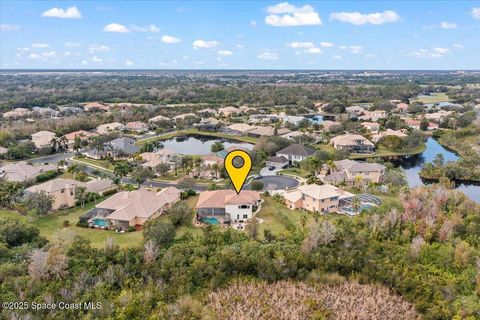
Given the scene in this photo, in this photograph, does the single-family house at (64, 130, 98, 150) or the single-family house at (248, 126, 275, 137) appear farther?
the single-family house at (248, 126, 275, 137)

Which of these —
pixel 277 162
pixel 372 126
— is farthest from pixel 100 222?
pixel 372 126

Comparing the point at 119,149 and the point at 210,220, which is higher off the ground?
the point at 119,149

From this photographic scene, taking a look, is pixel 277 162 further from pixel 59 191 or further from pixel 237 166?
pixel 59 191

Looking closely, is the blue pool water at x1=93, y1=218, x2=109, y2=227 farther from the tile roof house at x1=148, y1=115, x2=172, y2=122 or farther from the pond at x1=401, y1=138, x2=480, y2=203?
the tile roof house at x1=148, y1=115, x2=172, y2=122

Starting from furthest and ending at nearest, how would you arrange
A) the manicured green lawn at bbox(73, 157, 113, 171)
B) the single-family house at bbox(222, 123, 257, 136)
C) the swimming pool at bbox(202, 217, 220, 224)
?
the single-family house at bbox(222, 123, 257, 136) < the manicured green lawn at bbox(73, 157, 113, 171) < the swimming pool at bbox(202, 217, 220, 224)

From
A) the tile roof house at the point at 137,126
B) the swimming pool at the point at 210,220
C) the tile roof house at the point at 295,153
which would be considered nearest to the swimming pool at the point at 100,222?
the swimming pool at the point at 210,220

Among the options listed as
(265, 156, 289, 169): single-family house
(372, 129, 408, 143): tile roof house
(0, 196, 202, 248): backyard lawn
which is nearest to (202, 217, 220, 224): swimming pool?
(0, 196, 202, 248): backyard lawn
